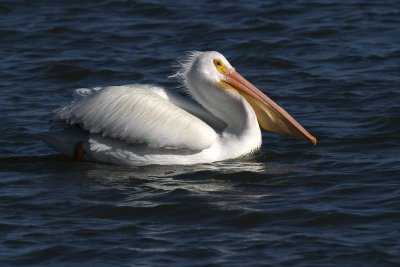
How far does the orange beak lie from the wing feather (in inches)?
19.6

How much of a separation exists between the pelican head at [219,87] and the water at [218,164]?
256mm

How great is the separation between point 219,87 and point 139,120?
74cm

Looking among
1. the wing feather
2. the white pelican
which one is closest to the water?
the white pelican

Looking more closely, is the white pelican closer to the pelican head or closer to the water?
the pelican head

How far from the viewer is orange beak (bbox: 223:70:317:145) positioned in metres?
8.70

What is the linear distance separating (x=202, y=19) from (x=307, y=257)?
23.0 ft

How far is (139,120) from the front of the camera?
27.2 feet

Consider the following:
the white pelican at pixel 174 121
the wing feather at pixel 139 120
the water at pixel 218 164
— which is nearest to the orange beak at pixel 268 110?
the white pelican at pixel 174 121

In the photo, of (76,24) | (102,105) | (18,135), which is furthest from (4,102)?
(76,24)

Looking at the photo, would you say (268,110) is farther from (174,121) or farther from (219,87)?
(174,121)

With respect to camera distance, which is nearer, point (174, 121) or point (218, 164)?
point (174, 121)

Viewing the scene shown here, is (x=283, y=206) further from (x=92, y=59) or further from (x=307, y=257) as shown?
(x=92, y=59)

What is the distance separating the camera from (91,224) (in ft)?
23.3

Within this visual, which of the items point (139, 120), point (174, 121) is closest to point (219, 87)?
point (174, 121)
